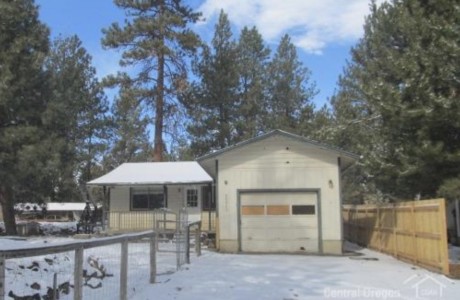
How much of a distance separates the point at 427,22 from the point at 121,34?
95.0 ft

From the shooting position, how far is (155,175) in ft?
103

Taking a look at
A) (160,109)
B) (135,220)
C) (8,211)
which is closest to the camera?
(135,220)

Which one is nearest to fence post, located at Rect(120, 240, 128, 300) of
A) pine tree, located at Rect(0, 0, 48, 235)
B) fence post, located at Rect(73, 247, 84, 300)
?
fence post, located at Rect(73, 247, 84, 300)

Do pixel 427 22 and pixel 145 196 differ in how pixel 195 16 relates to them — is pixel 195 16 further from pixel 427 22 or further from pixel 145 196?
pixel 427 22

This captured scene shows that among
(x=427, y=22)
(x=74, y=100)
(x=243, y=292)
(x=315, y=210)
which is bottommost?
(x=243, y=292)

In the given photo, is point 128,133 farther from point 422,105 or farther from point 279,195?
point 422,105

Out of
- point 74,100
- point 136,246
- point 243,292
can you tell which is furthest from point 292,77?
point 243,292

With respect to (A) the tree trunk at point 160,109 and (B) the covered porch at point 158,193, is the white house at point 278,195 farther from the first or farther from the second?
(A) the tree trunk at point 160,109

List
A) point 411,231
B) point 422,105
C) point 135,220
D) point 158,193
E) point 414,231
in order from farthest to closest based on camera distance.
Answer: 1. point 158,193
2. point 135,220
3. point 422,105
4. point 411,231
5. point 414,231

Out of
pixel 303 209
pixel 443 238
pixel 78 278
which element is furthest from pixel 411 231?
pixel 78 278

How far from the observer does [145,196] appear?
101 ft

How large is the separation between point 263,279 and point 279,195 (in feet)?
27.4

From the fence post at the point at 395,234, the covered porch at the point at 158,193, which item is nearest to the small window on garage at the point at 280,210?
the fence post at the point at 395,234

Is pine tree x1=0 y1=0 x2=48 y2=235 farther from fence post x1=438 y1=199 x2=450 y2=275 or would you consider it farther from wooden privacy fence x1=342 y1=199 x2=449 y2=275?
fence post x1=438 y1=199 x2=450 y2=275
